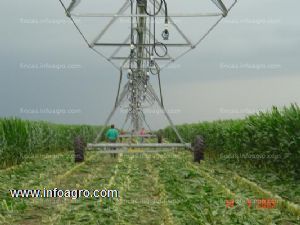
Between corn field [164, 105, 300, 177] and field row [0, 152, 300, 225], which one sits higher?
corn field [164, 105, 300, 177]

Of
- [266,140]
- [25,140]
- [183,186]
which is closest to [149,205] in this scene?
[183,186]

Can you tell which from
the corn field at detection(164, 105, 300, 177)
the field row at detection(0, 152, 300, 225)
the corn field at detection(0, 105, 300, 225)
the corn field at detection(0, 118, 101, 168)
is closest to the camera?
the field row at detection(0, 152, 300, 225)

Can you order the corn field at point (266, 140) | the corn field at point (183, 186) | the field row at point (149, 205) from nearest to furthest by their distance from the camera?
the field row at point (149, 205) < the corn field at point (183, 186) < the corn field at point (266, 140)

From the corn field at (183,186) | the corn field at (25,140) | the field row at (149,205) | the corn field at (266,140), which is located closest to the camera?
the field row at (149,205)

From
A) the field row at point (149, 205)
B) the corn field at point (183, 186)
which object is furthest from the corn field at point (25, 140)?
the field row at point (149, 205)

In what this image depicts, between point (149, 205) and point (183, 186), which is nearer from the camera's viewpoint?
→ point (149, 205)

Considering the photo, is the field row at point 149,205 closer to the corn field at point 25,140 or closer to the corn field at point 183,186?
the corn field at point 183,186

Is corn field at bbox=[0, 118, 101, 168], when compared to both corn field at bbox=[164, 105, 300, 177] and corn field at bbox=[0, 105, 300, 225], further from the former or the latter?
corn field at bbox=[164, 105, 300, 177]

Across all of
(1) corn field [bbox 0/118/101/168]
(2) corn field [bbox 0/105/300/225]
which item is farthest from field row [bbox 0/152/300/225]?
(1) corn field [bbox 0/118/101/168]

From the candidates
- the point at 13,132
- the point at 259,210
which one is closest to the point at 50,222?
the point at 259,210

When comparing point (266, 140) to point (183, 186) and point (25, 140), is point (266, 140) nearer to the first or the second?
point (183, 186)

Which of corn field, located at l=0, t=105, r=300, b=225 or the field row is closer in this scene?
the field row

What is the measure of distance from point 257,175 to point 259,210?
5164 mm

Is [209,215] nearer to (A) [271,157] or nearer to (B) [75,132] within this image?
(A) [271,157]
